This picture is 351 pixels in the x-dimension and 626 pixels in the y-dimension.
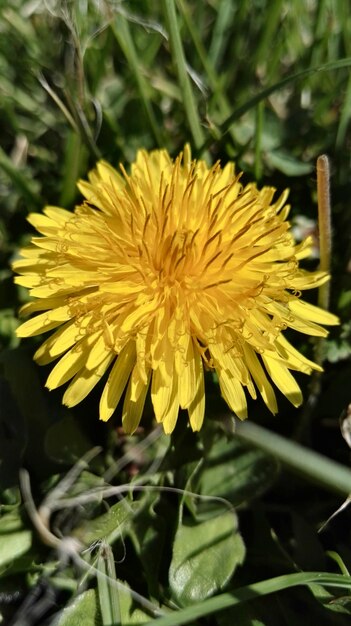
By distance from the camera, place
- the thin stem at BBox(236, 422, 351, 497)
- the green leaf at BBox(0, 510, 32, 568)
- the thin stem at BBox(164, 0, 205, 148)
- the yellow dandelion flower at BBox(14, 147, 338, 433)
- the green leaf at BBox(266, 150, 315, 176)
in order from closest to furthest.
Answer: the thin stem at BBox(236, 422, 351, 497)
the yellow dandelion flower at BBox(14, 147, 338, 433)
the green leaf at BBox(0, 510, 32, 568)
the thin stem at BBox(164, 0, 205, 148)
the green leaf at BBox(266, 150, 315, 176)

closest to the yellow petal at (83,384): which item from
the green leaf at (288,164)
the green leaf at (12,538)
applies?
the green leaf at (12,538)

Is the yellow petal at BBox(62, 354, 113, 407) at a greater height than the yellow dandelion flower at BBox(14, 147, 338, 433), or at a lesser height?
lesser

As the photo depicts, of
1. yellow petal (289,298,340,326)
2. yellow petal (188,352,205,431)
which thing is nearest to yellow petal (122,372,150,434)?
yellow petal (188,352,205,431)

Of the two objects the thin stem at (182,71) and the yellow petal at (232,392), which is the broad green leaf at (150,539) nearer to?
the yellow petal at (232,392)

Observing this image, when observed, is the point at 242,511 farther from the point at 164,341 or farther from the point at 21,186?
the point at 21,186

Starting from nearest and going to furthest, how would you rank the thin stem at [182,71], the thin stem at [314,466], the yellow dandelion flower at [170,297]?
1. the thin stem at [314,466]
2. the yellow dandelion flower at [170,297]
3. the thin stem at [182,71]

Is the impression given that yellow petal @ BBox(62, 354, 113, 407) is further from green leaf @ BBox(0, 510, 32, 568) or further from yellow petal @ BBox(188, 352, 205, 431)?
green leaf @ BBox(0, 510, 32, 568)

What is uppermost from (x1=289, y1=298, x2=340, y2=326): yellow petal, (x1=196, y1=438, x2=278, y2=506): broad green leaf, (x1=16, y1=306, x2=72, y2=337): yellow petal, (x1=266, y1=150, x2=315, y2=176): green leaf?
(x1=266, y1=150, x2=315, y2=176): green leaf
